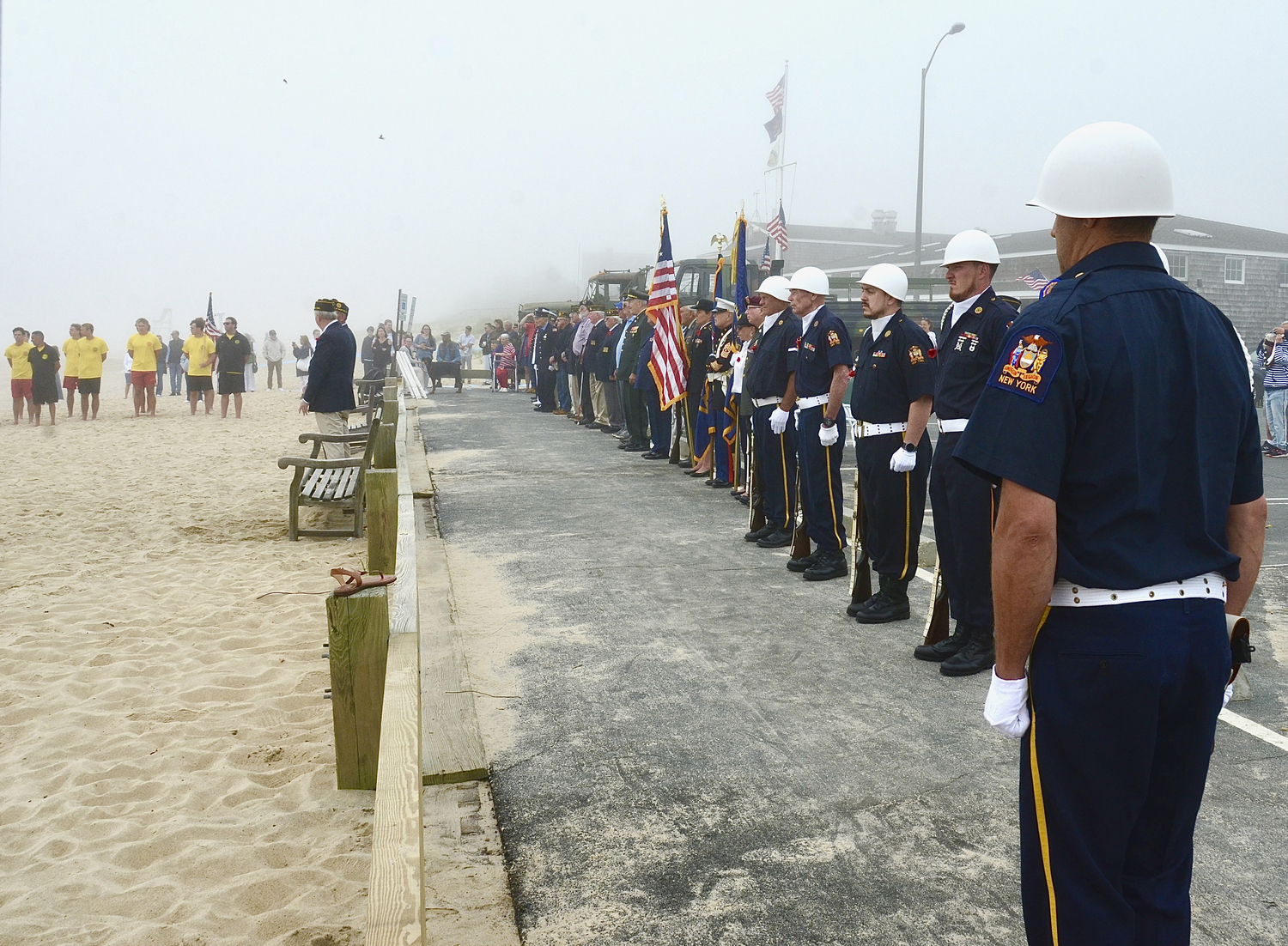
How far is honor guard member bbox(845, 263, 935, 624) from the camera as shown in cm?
591

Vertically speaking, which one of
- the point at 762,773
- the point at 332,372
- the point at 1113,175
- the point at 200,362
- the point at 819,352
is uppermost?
the point at 200,362

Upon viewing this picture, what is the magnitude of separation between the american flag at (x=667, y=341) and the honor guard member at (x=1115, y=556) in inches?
366

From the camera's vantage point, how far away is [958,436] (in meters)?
4.86

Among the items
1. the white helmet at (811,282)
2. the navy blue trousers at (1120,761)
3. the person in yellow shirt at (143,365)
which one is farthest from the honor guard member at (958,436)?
the person in yellow shirt at (143,365)

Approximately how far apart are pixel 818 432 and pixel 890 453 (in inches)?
40.7

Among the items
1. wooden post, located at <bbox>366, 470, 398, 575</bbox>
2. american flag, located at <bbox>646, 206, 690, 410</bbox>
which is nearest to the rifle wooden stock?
wooden post, located at <bbox>366, 470, 398, 575</bbox>

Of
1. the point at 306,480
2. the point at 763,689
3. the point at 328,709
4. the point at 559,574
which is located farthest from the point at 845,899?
the point at 306,480

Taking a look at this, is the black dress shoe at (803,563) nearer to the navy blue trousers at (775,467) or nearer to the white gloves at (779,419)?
the navy blue trousers at (775,467)

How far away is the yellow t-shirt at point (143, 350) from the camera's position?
2023 centimetres

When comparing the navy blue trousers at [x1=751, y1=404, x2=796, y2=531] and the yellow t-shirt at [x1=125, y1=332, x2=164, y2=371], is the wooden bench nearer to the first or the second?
the navy blue trousers at [x1=751, y1=404, x2=796, y2=531]

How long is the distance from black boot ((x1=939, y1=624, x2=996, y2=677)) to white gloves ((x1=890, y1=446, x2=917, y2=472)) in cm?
99

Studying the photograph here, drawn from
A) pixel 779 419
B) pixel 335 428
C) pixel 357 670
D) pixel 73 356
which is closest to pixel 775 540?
pixel 779 419

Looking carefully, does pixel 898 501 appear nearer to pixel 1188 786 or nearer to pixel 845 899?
pixel 845 899

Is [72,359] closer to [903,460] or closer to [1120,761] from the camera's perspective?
[903,460]
